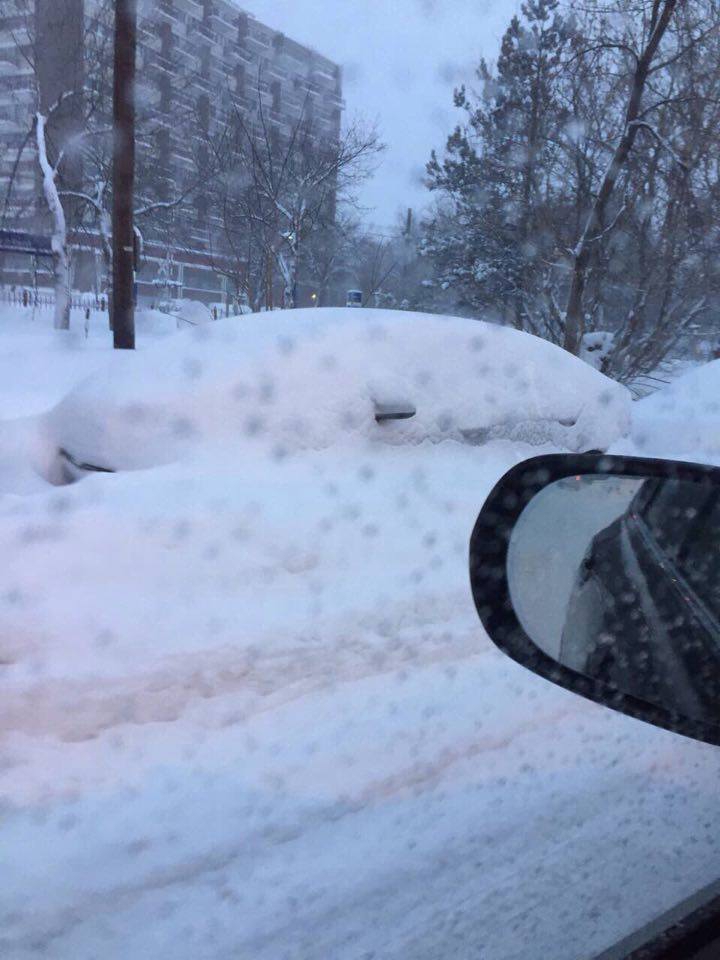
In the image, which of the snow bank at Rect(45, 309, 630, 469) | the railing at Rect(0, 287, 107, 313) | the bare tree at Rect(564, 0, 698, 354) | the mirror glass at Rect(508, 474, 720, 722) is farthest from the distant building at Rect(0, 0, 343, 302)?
the mirror glass at Rect(508, 474, 720, 722)

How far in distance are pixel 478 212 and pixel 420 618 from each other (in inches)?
461

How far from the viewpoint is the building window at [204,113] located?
1995cm

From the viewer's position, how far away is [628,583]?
78.5 inches

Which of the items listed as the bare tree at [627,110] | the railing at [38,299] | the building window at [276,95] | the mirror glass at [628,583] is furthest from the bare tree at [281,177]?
the mirror glass at [628,583]

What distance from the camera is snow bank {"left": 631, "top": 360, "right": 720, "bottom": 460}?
346 inches

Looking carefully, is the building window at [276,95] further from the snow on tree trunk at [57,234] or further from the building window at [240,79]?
the snow on tree trunk at [57,234]

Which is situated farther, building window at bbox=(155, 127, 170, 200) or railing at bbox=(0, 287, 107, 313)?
railing at bbox=(0, 287, 107, 313)

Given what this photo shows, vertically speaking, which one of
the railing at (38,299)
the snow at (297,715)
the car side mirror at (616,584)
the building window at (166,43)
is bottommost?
the snow at (297,715)

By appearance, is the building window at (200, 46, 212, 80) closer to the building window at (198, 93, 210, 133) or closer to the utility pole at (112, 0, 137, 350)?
the building window at (198, 93, 210, 133)

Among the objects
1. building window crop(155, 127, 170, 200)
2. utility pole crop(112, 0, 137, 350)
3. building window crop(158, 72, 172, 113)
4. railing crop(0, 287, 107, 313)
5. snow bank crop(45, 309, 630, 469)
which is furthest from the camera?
railing crop(0, 287, 107, 313)

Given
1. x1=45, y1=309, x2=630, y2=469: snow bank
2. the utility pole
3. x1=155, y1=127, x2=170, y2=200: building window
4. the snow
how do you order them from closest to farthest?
1. the snow
2. x1=45, y1=309, x2=630, y2=469: snow bank
3. the utility pole
4. x1=155, y1=127, x2=170, y2=200: building window

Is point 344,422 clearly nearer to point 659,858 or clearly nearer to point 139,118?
point 659,858

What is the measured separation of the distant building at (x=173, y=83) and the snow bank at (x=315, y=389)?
13021mm

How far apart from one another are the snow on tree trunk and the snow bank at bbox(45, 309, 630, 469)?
14624mm
